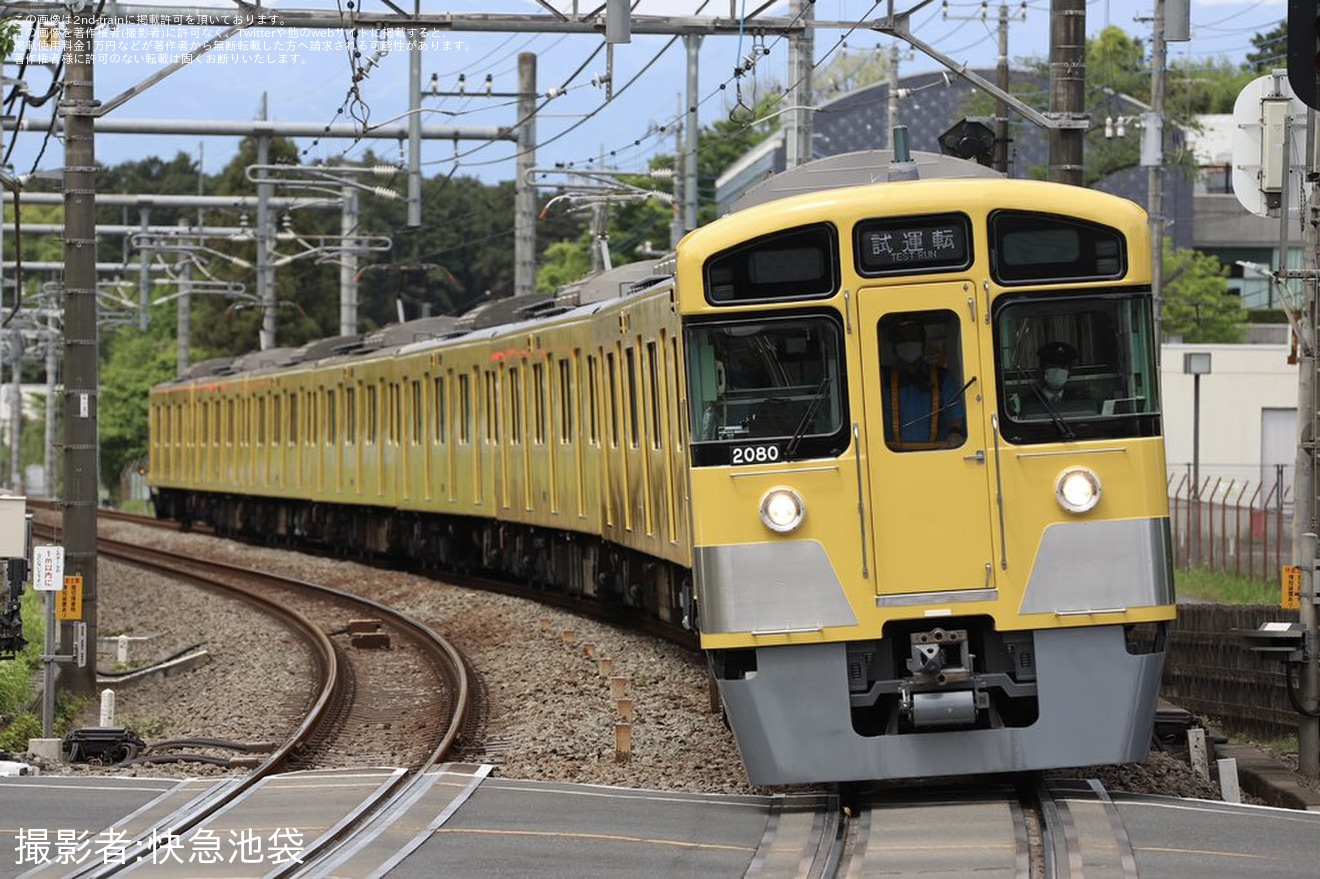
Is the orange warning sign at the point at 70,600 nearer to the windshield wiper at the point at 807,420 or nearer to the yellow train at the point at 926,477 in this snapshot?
the yellow train at the point at 926,477

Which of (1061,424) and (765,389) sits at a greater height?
(765,389)

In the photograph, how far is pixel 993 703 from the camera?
30.8ft

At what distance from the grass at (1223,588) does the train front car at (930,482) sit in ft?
38.5

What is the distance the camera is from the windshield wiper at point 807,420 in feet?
30.7

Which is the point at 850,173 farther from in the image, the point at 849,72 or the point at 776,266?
the point at 849,72

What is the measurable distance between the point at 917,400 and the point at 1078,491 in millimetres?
772

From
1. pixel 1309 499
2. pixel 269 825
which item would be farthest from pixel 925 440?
pixel 1309 499

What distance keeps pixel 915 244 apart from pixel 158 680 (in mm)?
9621

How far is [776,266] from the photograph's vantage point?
952cm

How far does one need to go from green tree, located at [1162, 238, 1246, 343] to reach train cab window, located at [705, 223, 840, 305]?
148ft

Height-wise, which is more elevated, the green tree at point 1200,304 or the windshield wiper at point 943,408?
the green tree at point 1200,304

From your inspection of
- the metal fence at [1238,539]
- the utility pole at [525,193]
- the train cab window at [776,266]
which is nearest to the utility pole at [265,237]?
→ the utility pole at [525,193]

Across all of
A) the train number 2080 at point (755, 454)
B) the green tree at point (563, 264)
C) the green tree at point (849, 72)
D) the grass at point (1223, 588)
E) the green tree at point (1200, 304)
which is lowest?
the grass at point (1223, 588)

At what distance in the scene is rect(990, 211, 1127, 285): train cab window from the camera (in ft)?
31.0
